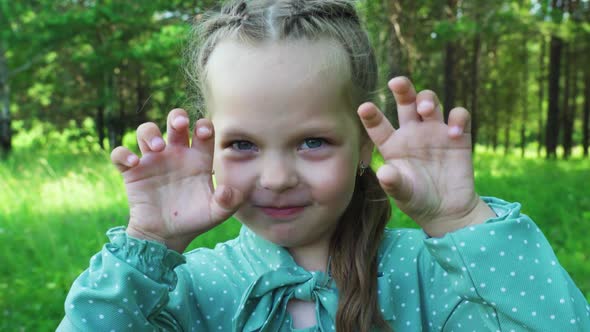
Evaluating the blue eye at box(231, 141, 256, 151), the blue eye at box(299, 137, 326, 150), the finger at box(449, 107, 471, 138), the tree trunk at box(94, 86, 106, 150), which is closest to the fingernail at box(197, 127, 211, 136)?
the blue eye at box(231, 141, 256, 151)

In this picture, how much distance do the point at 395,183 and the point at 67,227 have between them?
389 centimetres

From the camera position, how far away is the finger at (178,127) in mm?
1366

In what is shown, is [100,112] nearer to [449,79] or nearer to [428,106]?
[449,79]

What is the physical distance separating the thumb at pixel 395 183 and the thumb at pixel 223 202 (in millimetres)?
357

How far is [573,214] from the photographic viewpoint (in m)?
5.45

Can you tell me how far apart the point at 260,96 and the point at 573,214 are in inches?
195

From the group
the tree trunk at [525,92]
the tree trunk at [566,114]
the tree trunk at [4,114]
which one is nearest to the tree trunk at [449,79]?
the tree trunk at [566,114]

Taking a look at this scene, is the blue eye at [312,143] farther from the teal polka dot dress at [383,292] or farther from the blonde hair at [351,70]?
the teal polka dot dress at [383,292]

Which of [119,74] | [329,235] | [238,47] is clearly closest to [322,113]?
[238,47]

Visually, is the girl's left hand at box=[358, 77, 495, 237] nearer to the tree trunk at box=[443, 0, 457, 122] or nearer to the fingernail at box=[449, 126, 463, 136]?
the fingernail at box=[449, 126, 463, 136]

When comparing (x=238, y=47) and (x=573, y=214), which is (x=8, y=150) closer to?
(x=573, y=214)

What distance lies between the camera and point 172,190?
A: 142cm

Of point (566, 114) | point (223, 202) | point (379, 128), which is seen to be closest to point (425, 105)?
point (379, 128)

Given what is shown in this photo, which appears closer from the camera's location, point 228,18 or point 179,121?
point 179,121
